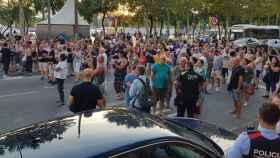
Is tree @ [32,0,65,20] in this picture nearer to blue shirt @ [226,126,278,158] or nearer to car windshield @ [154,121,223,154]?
car windshield @ [154,121,223,154]

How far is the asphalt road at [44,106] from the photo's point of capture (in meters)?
11.3

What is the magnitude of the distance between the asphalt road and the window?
21.8 feet

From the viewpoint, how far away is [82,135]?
12.0ft

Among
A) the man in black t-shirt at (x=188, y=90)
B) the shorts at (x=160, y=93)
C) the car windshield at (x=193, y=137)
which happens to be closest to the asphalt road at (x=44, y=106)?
the shorts at (x=160, y=93)

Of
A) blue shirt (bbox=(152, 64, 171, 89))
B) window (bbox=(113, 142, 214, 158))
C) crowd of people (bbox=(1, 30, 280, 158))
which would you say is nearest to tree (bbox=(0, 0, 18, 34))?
crowd of people (bbox=(1, 30, 280, 158))

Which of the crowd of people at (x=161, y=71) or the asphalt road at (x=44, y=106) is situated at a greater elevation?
the crowd of people at (x=161, y=71)

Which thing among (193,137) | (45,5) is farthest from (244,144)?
(45,5)

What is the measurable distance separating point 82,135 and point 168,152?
677 mm

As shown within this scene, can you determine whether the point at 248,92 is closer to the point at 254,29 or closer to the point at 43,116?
the point at 43,116

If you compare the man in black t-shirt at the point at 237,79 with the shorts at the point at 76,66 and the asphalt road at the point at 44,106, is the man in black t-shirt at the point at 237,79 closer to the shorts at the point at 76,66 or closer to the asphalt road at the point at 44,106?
the asphalt road at the point at 44,106

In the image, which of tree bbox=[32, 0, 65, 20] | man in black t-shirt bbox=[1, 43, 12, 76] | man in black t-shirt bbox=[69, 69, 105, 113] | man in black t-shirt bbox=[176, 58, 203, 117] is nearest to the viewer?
man in black t-shirt bbox=[69, 69, 105, 113]

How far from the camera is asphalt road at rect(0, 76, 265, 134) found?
11.3m

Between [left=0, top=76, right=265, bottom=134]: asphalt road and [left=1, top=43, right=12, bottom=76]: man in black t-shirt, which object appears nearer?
[left=0, top=76, right=265, bottom=134]: asphalt road

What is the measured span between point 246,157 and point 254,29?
50.7 m
